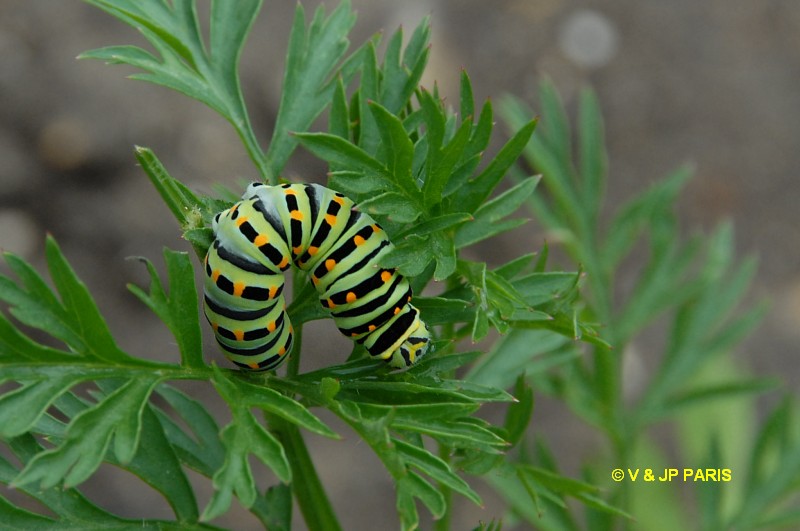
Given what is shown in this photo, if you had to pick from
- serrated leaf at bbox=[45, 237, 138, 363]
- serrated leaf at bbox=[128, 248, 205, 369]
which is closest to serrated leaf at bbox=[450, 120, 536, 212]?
serrated leaf at bbox=[128, 248, 205, 369]

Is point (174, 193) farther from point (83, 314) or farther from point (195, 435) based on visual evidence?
point (195, 435)

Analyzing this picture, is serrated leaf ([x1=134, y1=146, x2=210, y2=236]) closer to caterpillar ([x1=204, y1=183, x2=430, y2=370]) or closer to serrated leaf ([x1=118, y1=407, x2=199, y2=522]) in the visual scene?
caterpillar ([x1=204, y1=183, x2=430, y2=370])

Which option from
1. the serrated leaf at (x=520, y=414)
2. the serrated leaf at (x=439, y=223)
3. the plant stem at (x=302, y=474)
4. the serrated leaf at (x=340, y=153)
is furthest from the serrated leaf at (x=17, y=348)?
the serrated leaf at (x=520, y=414)

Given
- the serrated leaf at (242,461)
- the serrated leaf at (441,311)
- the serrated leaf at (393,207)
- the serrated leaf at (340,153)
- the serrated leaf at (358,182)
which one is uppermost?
the serrated leaf at (340,153)

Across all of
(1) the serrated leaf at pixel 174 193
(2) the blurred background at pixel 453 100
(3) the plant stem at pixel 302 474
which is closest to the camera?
(1) the serrated leaf at pixel 174 193

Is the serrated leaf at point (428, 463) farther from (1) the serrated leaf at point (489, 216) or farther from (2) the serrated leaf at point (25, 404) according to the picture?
(2) the serrated leaf at point (25, 404)

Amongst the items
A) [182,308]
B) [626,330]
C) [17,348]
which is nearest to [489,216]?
[182,308]

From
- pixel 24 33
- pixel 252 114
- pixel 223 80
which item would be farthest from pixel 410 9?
pixel 223 80
